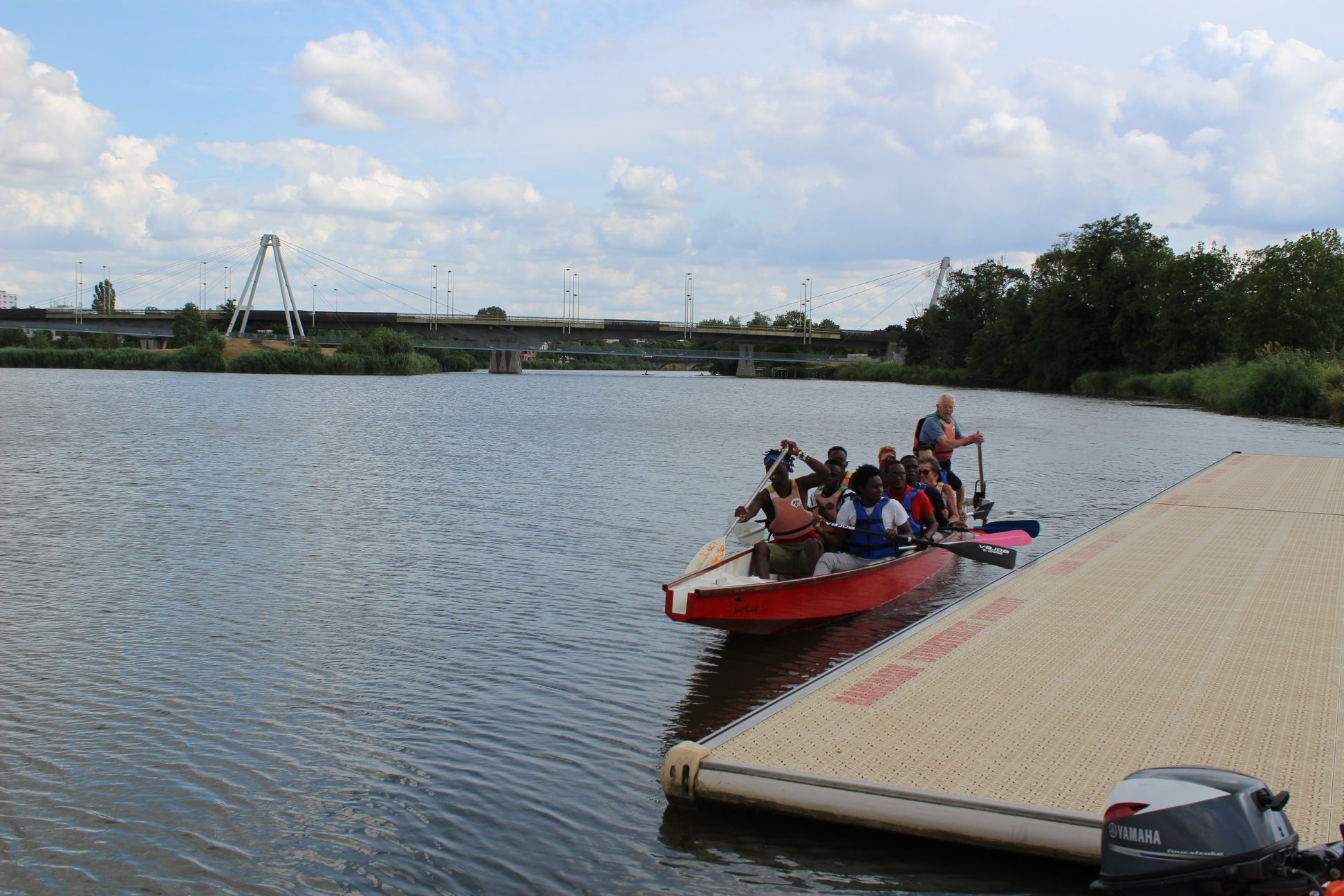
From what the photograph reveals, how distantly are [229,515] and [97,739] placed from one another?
11001mm

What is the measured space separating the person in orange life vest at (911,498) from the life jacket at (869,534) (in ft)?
2.56

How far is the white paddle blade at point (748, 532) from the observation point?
11930 millimetres

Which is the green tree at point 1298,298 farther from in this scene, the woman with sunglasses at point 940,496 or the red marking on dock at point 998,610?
the red marking on dock at point 998,610

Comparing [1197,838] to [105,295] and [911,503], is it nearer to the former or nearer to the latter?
[911,503]

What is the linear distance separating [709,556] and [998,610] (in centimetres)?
299

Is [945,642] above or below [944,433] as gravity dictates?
below

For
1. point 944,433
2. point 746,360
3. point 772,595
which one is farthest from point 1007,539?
point 746,360

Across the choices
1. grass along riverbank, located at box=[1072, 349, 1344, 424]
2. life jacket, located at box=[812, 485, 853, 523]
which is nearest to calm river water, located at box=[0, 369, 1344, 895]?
life jacket, located at box=[812, 485, 853, 523]

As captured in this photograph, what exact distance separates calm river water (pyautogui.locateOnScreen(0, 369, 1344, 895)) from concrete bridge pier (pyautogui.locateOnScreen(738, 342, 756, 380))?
105 meters

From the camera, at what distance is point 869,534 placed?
1237cm

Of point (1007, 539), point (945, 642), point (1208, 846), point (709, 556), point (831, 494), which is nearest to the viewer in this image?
point (1208, 846)

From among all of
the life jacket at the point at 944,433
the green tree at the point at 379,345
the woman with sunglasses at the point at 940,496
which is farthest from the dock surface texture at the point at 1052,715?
the green tree at the point at 379,345

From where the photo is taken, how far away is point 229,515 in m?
18.5

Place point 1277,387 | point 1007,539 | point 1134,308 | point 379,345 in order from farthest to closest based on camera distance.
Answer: point 379,345 → point 1134,308 → point 1277,387 → point 1007,539
